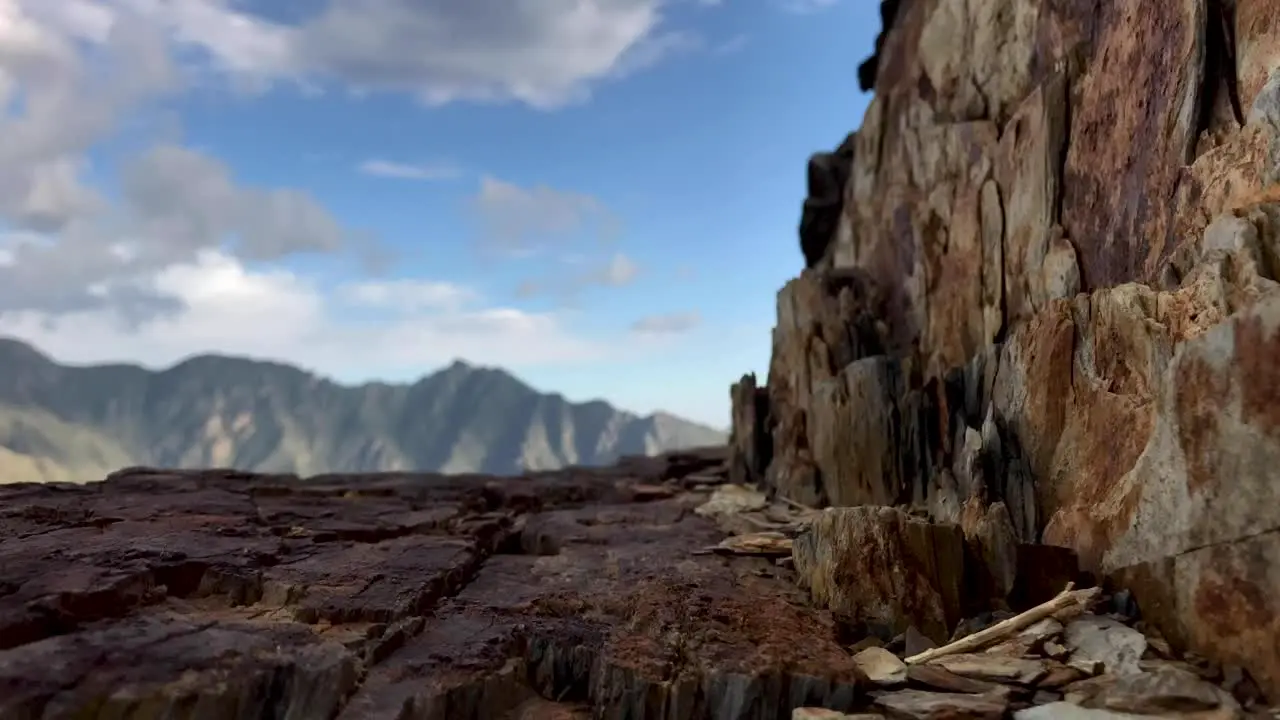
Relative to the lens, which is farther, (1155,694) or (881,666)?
(881,666)

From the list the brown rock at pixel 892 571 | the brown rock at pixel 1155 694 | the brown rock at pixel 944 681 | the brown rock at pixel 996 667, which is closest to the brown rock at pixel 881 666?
the brown rock at pixel 944 681

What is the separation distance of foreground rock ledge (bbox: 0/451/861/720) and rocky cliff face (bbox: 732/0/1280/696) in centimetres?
299

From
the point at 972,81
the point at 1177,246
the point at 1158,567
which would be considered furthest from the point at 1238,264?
the point at 972,81

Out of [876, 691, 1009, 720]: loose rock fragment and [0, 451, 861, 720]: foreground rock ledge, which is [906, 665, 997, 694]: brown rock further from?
[0, 451, 861, 720]: foreground rock ledge

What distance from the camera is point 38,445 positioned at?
125688 millimetres

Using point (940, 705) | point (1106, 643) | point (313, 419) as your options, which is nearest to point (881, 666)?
point (940, 705)

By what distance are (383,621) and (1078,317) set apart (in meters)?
8.72

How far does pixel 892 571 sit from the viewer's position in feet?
23.8

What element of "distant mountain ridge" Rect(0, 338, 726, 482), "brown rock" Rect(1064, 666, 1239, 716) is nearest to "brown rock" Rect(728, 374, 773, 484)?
"brown rock" Rect(1064, 666, 1239, 716)

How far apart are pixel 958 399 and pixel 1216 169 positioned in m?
4.62

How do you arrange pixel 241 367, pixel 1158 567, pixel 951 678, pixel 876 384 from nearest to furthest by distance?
pixel 951 678, pixel 1158 567, pixel 876 384, pixel 241 367

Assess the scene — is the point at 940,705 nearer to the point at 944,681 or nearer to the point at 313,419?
the point at 944,681

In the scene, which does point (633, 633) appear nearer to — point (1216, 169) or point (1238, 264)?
point (1238, 264)

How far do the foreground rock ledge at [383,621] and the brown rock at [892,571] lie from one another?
48 cm
